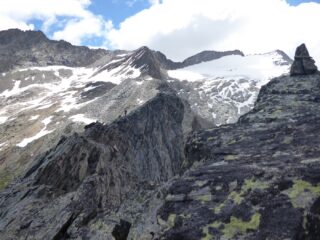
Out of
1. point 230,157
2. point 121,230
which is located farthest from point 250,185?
point 121,230

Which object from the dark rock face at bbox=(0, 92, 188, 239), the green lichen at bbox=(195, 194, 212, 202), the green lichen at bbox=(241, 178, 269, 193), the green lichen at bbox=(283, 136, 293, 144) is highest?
the green lichen at bbox=(283, 136, 293, 144)

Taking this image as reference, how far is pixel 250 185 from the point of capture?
16.2 metres

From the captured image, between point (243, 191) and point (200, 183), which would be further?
point (200, 183)

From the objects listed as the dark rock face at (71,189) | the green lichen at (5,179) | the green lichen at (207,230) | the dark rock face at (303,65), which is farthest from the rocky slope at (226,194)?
the green lichen at (5,179)

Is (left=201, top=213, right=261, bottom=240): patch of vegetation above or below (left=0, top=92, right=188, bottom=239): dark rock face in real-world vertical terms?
above

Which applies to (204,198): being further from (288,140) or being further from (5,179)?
(5,179)

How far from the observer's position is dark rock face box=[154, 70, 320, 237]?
14477mm

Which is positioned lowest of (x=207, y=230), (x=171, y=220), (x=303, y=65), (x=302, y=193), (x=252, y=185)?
(x=207, y=230)

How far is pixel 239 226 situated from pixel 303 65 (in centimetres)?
2252

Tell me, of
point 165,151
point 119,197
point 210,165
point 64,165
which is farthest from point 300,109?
point 165,151

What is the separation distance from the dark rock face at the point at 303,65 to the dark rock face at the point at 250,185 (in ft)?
38.8

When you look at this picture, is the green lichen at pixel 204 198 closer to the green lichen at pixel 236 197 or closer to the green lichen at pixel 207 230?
the green lichen at pixel 236 197

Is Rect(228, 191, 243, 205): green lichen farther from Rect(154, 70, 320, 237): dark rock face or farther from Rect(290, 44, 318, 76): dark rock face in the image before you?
Rect(290, 44, 318, 76): dark rock face

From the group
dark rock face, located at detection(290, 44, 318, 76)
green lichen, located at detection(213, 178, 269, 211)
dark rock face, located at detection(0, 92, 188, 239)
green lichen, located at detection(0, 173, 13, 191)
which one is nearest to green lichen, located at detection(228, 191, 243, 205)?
green lichen, located at detection(213, 178, 269, 211)
